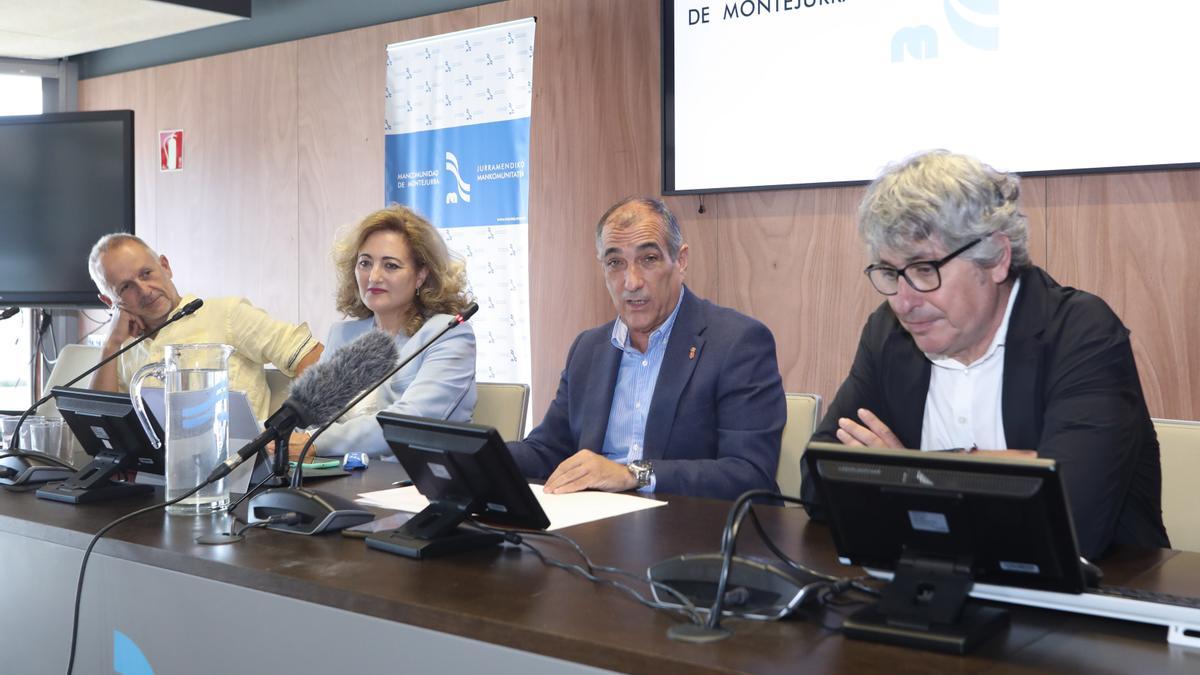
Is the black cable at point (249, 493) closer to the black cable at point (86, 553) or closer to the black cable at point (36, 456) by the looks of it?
the black cable at point (86, 553)

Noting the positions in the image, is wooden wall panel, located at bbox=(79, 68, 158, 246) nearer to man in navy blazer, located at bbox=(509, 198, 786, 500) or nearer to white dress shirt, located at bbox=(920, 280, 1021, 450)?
man in navy blazer, located at bbox=(509, 198, 786, 500)

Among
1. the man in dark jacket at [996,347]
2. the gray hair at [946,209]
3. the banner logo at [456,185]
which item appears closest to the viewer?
the man in dark jacket at [996,347]

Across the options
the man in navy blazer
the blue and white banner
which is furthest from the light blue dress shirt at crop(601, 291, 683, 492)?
the blue and white banner

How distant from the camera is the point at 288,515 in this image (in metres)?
1.78

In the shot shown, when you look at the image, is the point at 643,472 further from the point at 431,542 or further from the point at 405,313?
the point at 405,313

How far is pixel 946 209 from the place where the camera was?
69.2 inches

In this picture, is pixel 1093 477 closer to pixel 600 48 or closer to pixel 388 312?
pixel 388 312

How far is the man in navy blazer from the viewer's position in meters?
2.42

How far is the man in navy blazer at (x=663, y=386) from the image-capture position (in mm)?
2420

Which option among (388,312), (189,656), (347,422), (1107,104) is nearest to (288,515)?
(189,656)

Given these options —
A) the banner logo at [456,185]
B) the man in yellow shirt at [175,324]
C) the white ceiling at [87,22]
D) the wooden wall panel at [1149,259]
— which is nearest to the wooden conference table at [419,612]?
the man in yellow shirt at [175,324]

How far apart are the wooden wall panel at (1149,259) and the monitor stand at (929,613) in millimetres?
2516

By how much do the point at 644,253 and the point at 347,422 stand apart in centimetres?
90

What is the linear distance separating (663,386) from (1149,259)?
69.2 inches
